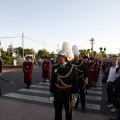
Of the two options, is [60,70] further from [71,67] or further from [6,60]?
[6,60]

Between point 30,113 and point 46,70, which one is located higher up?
point 46,70

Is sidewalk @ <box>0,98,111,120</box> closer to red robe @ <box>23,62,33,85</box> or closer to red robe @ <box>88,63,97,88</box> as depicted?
red robe @ <box>23,62,33,85</box>

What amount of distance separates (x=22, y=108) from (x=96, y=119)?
2.54 metres

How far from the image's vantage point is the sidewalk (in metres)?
5.91

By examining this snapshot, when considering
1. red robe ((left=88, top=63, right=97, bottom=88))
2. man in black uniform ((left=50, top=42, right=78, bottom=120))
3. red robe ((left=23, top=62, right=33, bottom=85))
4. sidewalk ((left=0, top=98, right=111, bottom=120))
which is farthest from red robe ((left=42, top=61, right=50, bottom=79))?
man in black uniform ((left=50, top=42, right=78, bottom=120))

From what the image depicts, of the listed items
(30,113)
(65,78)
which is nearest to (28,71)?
(30,113)

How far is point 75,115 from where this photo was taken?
20.3ft

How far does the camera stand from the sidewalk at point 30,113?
591cm

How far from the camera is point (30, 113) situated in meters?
6.29

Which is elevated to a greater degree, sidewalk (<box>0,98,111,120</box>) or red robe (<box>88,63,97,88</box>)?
red robe (<box>88,63,97,88</box>)

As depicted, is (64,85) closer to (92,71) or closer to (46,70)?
(92,71)

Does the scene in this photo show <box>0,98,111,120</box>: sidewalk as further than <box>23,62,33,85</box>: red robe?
No

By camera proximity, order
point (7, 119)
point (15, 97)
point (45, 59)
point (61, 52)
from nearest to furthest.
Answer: point (61, 52) → point (7, 119) → point (15, 97) → point (45, 59)

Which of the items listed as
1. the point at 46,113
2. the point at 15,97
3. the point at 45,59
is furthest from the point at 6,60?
the point at 46,113
